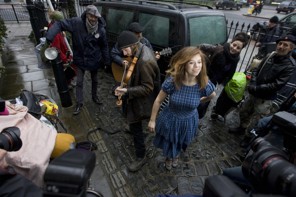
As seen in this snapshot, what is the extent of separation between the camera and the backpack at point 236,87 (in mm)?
3520

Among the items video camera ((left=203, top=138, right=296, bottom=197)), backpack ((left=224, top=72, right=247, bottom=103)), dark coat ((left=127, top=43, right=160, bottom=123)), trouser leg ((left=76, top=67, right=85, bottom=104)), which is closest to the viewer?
video camera ((left=203, top=138, right=296, bottom=197))

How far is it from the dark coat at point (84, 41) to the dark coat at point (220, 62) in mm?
1814

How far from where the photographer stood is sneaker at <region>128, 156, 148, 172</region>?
2832 mm

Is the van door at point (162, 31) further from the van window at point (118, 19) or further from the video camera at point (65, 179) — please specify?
the video camera at point (65, 179)

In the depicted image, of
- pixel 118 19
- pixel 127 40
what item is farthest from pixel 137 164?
pixel 118 19

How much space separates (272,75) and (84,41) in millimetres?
3024

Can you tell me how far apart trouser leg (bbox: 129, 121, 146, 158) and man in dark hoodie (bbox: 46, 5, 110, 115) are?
65.0 inches

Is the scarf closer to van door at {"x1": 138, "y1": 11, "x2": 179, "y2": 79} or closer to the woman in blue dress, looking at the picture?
van door at {"x1": 138, "y1": 11, "x2": 179, "y2": 79}

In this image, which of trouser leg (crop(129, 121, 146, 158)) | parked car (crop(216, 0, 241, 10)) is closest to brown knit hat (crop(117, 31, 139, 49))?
trouser leg (crop(129, 121, 146, 158))

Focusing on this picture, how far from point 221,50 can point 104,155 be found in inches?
96.9

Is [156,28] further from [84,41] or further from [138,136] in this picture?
[138,136]

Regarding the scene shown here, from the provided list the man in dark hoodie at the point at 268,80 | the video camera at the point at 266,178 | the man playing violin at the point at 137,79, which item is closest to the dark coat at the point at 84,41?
the man playing violin at the point at 137,79

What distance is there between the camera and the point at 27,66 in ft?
19.8

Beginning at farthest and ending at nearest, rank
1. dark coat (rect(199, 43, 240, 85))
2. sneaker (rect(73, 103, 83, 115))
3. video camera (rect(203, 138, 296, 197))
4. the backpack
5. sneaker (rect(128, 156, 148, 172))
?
sneaker (rect(73, 103, 83, 115)) < the backpack < dark coat (rect(199, 43, 240, 85)) < sneaker (rect(128, 156, 148, 172)) < video camera (rect(203, 138, 296, 197))
